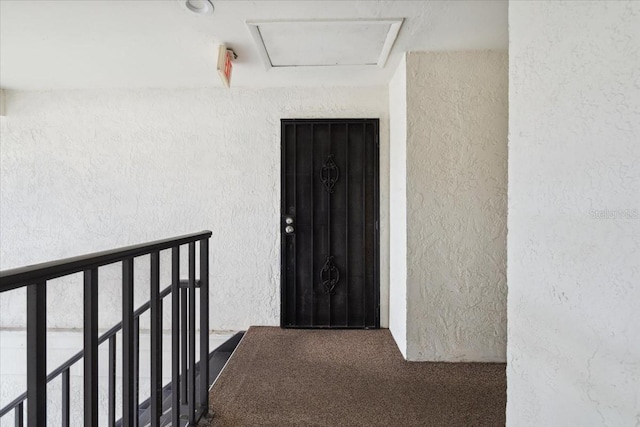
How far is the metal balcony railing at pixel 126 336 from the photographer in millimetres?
788

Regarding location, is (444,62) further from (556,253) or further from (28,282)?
(28,282)

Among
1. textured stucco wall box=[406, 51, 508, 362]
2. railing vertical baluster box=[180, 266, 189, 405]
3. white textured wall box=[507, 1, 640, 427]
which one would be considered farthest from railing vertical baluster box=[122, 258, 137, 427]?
textured stucco wall box=[406, 51, 508, 362]

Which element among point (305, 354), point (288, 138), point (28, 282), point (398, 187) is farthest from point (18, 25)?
point (305, 354)

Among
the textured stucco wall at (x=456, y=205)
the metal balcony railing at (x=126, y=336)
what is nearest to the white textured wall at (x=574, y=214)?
the textured stucco wall at (x=456, y=205)

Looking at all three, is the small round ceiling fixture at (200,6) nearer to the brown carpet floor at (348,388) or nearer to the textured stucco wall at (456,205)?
the textured stucco wall at (456,205)

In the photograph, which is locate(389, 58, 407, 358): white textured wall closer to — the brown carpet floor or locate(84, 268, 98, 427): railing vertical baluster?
the brown carpet floor

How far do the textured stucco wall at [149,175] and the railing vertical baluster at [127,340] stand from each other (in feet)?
6.10

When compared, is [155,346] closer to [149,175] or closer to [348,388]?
[348,388]

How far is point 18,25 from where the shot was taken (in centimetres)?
197

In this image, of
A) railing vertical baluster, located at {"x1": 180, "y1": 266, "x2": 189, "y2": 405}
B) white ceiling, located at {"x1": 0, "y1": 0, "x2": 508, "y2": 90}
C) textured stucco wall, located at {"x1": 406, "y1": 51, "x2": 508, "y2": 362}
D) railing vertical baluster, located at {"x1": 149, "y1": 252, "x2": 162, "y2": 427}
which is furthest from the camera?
textured stucco wall, located at {"x1": 406, "y1": 51, "x2": 508, "y2": 362}

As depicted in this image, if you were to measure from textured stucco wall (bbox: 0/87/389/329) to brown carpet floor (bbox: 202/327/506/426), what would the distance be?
61 cm

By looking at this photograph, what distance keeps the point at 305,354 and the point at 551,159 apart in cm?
217

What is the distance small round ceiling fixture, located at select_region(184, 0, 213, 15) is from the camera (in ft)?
5.83

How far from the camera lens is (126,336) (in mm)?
1147
